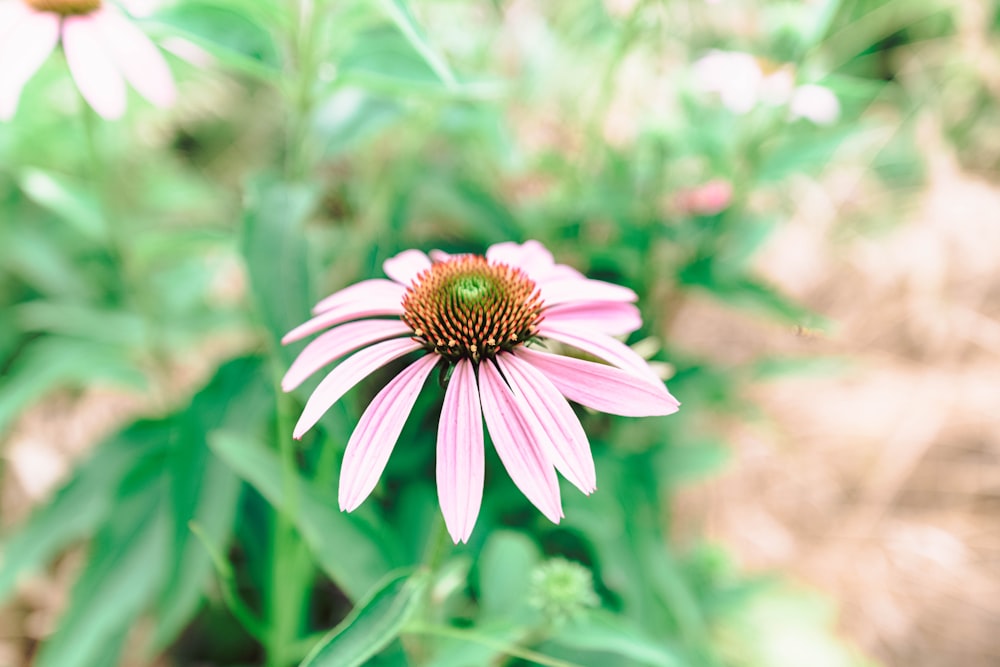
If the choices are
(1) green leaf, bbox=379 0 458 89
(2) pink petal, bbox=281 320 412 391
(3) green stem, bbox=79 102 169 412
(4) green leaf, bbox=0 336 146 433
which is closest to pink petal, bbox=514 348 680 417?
(2) pink petal, bbox=281 320 412 391

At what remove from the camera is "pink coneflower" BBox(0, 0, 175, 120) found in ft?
1.76

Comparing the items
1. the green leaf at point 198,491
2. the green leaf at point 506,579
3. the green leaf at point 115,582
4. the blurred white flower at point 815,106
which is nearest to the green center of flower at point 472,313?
the green leaf at point 506,579

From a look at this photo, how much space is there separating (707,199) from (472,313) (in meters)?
0.52

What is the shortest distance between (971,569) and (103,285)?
1459mm

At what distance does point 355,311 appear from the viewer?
0.47 m

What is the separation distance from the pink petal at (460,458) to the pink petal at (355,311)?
8cm

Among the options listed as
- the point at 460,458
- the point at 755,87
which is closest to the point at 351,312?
the point at 460,458

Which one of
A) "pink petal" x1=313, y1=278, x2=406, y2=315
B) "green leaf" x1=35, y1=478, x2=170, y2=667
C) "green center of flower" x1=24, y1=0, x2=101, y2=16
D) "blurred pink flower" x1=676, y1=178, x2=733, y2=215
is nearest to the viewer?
"pink petal" x1=313, y1=278, x2=406, y2=315

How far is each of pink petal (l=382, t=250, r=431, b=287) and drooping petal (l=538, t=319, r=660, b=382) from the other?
0.11 meters

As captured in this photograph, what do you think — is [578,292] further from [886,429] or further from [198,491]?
[886,429]

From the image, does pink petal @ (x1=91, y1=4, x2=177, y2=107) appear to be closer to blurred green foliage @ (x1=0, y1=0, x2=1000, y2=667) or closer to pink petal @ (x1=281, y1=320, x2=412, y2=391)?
blurred green foliage @ (x1=0, y1=0, x2=1000, y2=667)

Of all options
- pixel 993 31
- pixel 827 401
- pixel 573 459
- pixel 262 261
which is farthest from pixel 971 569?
pixel 262 261

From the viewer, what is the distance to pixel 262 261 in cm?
59

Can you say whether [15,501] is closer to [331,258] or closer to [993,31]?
[331,258]
